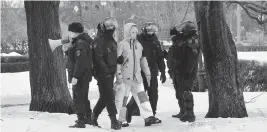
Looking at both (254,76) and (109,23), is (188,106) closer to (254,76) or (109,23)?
(109,23)

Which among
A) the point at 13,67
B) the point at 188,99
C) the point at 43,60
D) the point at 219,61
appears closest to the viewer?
the point at 188,99

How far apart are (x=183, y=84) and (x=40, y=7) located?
138 inches

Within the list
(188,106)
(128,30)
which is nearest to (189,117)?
(188,106)

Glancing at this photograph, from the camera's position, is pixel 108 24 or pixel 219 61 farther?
pixel 219 61

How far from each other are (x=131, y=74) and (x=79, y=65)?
113 centimetres

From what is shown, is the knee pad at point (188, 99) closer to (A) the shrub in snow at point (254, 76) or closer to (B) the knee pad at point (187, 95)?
(B) the knee pad at point (187, 95)

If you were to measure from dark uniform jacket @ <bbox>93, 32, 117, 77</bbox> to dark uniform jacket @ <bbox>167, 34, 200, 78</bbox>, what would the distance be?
1371 mm

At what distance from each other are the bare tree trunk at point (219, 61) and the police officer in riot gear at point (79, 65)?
8.58 feet

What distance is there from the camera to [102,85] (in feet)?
25.1

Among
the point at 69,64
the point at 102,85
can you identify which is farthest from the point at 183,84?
the point at 69,64

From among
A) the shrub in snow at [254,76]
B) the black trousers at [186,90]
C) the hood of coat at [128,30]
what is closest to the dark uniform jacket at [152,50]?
the black trousers at [186,90]

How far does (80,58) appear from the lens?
7.20 meters

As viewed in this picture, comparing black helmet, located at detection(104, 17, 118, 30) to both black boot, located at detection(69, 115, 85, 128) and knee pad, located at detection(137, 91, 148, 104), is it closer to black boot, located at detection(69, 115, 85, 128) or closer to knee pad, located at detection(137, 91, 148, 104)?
knee pad, located at detection(137, 91, 148, 104)

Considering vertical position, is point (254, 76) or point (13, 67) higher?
point (254, 76)
